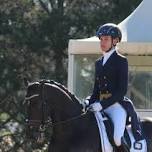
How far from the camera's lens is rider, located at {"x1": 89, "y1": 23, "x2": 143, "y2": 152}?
274 inches

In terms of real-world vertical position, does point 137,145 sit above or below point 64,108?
below

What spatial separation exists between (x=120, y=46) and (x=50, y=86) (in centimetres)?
670

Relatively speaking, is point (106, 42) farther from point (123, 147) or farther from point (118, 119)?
point (123, 147)

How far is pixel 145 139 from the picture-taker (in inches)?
288

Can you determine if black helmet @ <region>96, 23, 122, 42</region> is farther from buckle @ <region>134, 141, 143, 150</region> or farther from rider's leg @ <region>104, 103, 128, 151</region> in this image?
buckle @ <region>134, 141, 143, 150</region>

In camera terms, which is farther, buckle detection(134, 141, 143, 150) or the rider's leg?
buckle detection(134, 141, 143, 150)

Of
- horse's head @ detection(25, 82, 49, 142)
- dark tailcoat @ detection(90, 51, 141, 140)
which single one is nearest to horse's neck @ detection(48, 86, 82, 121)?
horse's head @ detection(25, 82, 49, 142)

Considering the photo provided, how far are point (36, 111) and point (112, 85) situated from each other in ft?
3.10

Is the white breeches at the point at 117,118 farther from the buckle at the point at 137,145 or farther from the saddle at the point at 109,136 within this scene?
the buckle at the point at 137,145

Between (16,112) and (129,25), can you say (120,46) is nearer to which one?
(129,25)

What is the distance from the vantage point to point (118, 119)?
23.0 ft

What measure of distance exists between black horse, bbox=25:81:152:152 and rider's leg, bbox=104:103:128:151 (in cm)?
20

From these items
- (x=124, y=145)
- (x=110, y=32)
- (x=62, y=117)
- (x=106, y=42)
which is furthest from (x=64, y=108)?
(x=110, y=32)

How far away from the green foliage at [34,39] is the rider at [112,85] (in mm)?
16014
